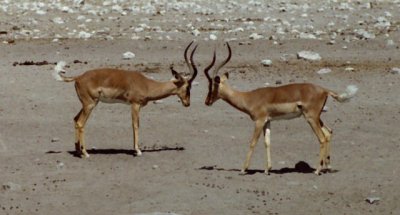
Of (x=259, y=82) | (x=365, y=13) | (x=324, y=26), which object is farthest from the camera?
(x=365, y=13)

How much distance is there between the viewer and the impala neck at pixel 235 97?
48.2 feet

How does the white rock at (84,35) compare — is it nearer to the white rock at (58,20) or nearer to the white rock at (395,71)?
the white rock at (58,20)

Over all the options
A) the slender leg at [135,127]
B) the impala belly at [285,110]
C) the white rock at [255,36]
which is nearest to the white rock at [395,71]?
the white rock at [255,36]

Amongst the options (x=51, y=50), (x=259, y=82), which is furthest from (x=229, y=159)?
(x=51, y=50)

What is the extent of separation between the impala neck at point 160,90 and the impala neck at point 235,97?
1.43 meters

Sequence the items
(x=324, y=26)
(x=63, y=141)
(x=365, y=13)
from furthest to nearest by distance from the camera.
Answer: (x=365, y=13) < (x=324, y=26) < (x=63, y=141)

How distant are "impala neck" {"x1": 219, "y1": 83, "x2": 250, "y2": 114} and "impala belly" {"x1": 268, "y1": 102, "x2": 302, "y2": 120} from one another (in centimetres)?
49

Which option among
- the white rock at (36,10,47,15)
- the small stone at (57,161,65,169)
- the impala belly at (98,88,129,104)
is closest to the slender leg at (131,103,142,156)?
the impala belly at (98,88,129,104)

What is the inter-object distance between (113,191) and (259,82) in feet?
30.3

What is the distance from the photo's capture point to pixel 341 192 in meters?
13.3

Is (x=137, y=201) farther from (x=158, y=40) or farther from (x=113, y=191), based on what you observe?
(x=158, y=40)

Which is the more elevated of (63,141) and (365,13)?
(63,141)

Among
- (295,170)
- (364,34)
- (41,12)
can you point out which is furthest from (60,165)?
(41,12)

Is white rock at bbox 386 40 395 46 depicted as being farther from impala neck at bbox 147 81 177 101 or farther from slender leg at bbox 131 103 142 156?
slender leg at bbox 131 103 142 156
